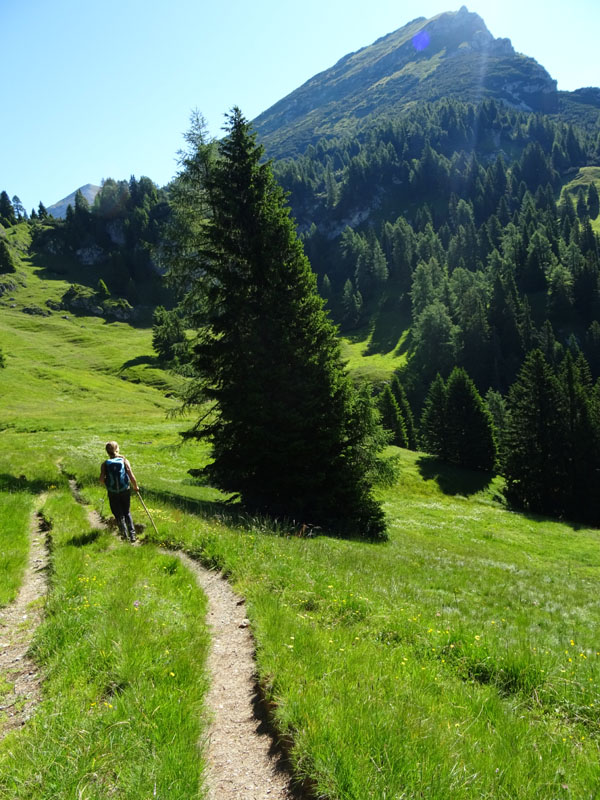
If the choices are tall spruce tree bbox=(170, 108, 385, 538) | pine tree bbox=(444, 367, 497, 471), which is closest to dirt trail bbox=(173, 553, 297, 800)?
tall spruce tree bbox=(170, 108, 385, 538)

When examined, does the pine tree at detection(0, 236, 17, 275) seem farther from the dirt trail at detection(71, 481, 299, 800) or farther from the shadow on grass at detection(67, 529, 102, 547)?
the dirt trail at detection(71, 481, 299, 800)

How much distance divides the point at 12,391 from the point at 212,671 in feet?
248

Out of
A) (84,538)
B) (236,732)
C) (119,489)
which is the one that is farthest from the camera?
(119,489)

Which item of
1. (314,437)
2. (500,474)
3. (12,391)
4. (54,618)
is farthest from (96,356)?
(54,618)

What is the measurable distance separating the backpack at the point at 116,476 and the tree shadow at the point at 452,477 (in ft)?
165

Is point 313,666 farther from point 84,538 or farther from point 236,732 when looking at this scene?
point 84,538

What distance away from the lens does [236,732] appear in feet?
16.1

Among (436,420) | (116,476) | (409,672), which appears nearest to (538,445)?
(436,420)

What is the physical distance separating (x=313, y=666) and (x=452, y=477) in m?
59.9

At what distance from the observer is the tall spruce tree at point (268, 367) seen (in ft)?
63.2

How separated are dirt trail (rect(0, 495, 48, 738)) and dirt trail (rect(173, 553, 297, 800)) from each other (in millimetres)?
2217

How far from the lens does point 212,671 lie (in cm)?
608

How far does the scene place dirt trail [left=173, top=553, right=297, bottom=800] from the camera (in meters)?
4.12

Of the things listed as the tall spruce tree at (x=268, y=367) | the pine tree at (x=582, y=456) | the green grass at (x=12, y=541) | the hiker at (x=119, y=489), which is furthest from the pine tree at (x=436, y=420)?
the green grass at (x=12, y=541)
